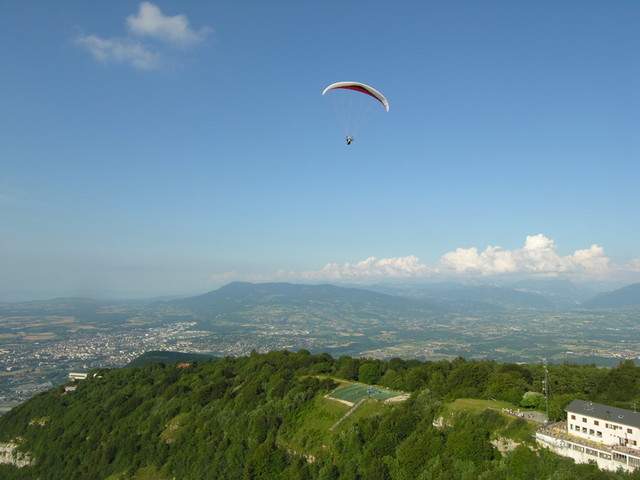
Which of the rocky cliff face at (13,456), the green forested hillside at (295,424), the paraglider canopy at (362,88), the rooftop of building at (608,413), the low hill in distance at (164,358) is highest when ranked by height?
the paraglider canopy at (362,88)

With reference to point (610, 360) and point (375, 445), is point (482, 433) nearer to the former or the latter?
point (375, 445)

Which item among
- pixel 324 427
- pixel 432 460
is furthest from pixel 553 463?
pixel 324 427

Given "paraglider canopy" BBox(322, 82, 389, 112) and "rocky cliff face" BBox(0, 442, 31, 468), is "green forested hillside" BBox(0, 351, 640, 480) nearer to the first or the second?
"rocky cliff face" BBox(0, 442, 31, 468)

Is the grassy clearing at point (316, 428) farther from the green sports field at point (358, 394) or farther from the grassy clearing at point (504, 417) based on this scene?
the grassy clearing at point (504, 417)

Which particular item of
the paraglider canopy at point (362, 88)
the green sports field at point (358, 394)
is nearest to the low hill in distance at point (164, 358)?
the green sports field at point (358, 394)

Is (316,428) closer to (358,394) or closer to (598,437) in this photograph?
(358,394)

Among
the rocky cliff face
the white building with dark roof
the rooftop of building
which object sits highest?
the rooftop of building

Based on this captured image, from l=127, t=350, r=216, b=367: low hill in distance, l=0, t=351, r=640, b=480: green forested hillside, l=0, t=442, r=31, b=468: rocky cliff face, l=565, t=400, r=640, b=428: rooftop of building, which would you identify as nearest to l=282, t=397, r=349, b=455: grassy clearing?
l=0, t=351, r=640, b=480: green forested hillside
